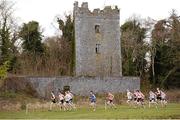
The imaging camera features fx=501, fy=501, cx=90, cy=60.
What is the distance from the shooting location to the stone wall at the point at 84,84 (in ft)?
187

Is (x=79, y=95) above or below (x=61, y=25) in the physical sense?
below

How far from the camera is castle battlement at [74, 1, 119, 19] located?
63.0 metres

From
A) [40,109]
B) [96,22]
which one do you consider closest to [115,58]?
[96,22]

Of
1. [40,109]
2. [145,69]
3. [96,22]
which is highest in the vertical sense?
[96,22]

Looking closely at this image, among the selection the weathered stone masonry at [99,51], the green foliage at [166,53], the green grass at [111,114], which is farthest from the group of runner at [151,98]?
the green foliage at [166,53]

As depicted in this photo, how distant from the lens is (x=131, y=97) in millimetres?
48500

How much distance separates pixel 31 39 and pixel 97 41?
1490 centimetres

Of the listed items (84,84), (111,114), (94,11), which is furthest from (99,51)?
(111,114)

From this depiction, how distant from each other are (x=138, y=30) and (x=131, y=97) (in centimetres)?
3224

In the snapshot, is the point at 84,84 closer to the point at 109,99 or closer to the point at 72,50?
the point at 72,50

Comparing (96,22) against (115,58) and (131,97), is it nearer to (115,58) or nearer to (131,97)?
(115,58)

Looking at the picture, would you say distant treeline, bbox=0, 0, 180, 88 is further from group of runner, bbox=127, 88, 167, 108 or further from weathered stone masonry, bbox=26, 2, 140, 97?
group of runner, bbox=127, 88, 167, 108

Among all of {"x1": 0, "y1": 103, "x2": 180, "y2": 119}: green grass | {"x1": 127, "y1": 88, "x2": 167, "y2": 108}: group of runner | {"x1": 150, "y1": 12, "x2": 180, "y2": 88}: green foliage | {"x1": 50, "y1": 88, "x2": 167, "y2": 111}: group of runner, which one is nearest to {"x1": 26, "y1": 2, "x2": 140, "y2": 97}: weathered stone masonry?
{"x1": 150, "y1": 12, "x2": 180, "y2": 88}: green foliage

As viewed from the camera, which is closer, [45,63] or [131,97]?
[131,97]
